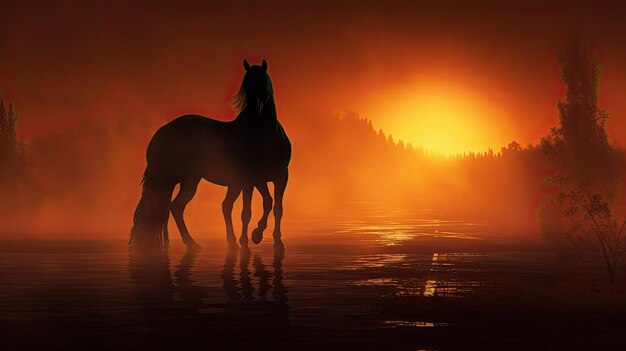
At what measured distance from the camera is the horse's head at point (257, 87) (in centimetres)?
2508

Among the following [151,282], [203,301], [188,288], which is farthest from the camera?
[151,282]

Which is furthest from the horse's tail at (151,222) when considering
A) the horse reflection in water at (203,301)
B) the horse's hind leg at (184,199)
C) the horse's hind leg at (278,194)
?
the horse's hind leg at (278,194)

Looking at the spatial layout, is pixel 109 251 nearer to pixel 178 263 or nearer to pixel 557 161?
pixel 178 263

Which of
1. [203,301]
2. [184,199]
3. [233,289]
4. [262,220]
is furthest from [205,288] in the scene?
[184,199]

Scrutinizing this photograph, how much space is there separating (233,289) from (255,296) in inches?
46.6

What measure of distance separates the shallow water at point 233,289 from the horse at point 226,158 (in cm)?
112

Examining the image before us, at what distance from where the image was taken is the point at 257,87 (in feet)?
82.5

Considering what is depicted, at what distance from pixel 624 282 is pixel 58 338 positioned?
1114cm

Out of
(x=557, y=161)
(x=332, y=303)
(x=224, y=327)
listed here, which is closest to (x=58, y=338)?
(x=224, y=327)

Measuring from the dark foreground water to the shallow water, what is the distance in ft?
0.09

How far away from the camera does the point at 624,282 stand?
1802 cm

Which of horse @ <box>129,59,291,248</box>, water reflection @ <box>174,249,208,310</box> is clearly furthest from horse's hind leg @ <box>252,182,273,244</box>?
water reflection @ <box>174,249,208,310</box>

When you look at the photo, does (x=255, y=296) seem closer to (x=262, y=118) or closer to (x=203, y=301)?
(x=203, y=301)

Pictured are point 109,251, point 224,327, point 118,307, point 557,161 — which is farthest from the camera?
point 109,251
